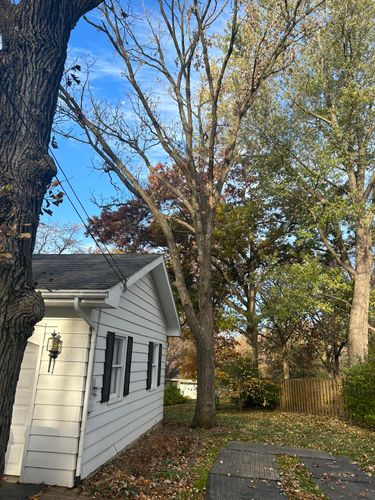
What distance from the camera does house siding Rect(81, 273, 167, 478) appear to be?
587 centimetres

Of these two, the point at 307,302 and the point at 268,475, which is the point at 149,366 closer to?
the point at 268,475

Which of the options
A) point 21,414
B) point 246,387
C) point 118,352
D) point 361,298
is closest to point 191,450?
point 118,352

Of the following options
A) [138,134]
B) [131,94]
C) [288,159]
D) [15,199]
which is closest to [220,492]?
[15,199]

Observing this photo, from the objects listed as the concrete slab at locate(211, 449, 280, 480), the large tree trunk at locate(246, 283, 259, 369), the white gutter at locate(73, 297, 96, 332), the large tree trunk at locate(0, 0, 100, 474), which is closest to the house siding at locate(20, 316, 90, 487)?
the white gutter at locate(73, 297, 96, 332)

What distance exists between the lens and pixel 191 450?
7277 millimetres

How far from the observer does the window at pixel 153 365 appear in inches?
372

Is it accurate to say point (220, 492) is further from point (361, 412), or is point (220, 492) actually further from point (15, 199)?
point (361, 412)

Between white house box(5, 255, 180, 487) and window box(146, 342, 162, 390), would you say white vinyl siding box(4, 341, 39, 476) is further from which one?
window box(146, 342, 162, 390)

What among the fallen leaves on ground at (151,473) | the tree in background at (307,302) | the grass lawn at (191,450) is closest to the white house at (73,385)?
the fallen leaves on ground at (151,473)

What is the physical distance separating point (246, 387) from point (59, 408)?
11052mm

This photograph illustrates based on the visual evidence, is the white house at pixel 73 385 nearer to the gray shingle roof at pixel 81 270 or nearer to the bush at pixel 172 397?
the gray shingle roof at pixel 81 270

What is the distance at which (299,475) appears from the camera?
6016 mm

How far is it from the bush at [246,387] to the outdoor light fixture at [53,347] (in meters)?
11.1

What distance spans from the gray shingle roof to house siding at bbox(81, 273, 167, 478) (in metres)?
0.50
